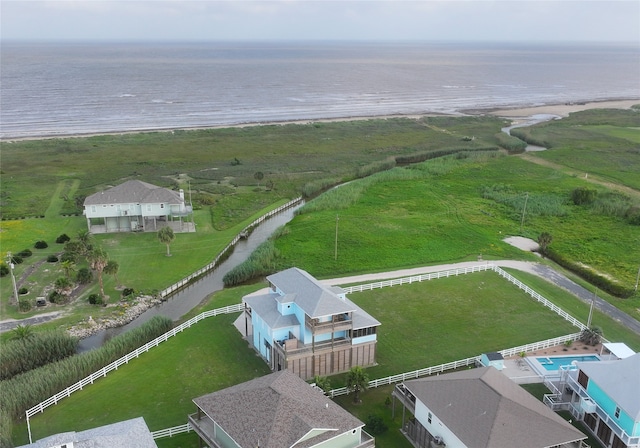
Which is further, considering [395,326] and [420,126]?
[420,126]

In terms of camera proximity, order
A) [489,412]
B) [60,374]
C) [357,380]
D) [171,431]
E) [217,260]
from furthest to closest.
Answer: [217,260]
[60,374]
[357,380]
[171,431]
[489,412]

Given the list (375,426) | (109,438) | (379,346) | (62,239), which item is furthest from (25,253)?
(375,426)

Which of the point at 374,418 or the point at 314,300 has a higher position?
the point at 314,300

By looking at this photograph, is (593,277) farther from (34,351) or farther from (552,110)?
(552,110)

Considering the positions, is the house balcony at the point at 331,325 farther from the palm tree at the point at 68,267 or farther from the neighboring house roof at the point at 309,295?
the palm tree at the point at 68,267

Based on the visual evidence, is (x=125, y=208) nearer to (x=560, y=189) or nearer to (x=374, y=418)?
(x=374, y=418)

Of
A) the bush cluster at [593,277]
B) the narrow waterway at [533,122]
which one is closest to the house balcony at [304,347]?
Result: the bush cluster at [593,277]

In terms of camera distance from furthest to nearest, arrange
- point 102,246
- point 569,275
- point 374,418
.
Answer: point 102,246, point 569,275, point 374,418

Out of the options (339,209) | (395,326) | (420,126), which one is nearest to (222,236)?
(339,209)

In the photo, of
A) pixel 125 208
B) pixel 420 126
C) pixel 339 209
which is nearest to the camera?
pixel 125 208
